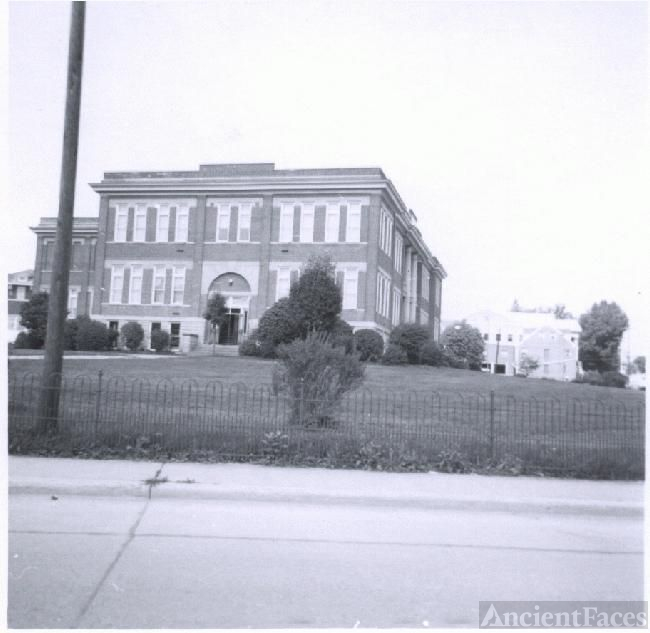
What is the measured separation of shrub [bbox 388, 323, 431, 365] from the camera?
1243 inches

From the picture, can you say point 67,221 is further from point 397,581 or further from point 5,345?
point 397,581

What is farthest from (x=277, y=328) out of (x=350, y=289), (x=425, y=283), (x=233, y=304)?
(x=425, y=283)

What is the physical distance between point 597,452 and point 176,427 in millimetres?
5562

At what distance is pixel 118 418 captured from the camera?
357 inches

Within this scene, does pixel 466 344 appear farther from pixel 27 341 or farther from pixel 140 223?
pixel 27 341

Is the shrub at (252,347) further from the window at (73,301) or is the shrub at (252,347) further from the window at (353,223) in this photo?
the window at (73,301)

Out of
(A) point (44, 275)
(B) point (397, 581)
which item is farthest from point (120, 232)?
(B) point (397, 581)

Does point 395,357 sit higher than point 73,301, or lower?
lower

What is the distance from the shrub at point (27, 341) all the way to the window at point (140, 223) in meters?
22.8

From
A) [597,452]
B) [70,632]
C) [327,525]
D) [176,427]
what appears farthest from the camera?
[176,427]

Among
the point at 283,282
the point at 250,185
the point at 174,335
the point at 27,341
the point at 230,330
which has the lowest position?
the point at 27,341

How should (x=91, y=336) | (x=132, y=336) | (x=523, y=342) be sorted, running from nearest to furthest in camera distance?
(x=91, y=336)
(x=132, y=336)
(x=523, y=342)

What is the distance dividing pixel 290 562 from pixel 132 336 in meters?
31.5

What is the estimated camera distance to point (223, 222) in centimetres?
3906
